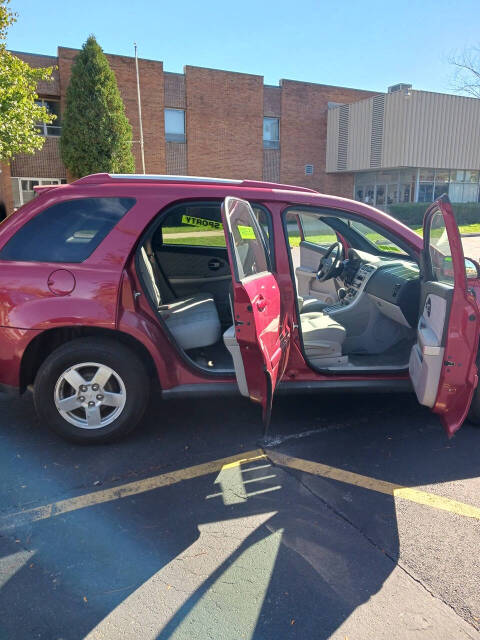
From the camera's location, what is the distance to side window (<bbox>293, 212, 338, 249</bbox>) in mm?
4513

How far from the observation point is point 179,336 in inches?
155

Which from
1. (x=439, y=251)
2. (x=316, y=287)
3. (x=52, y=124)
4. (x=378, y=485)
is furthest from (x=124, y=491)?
(x=52, y=124)

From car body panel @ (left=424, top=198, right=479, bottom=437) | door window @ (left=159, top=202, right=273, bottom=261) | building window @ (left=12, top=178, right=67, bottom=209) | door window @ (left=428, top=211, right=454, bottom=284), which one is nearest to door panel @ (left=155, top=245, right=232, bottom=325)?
door window @ (left=159, top=202, right=273, bottom=261)

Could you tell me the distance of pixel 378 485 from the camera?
3119 mm

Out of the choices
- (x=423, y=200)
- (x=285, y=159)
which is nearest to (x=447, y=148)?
(x=423, y=200)

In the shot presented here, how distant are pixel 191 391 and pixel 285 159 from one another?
30296mm

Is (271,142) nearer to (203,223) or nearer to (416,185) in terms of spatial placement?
(416,185)

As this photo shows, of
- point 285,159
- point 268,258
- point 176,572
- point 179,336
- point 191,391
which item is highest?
point 285,159

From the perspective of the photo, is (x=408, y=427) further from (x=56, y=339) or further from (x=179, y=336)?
(x=56, y=339)

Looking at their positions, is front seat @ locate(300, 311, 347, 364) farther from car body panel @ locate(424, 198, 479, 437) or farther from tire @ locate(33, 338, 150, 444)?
tire @ locate(33, 338, 150, 444)

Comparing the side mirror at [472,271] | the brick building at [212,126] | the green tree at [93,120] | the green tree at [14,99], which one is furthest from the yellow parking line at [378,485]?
the brick building at [212,126]

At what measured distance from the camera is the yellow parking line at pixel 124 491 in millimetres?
2807

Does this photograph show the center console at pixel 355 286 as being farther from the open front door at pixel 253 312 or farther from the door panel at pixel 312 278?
the open front door at pixel 253 312

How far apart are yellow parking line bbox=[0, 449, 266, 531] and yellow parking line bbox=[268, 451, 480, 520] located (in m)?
0.22
